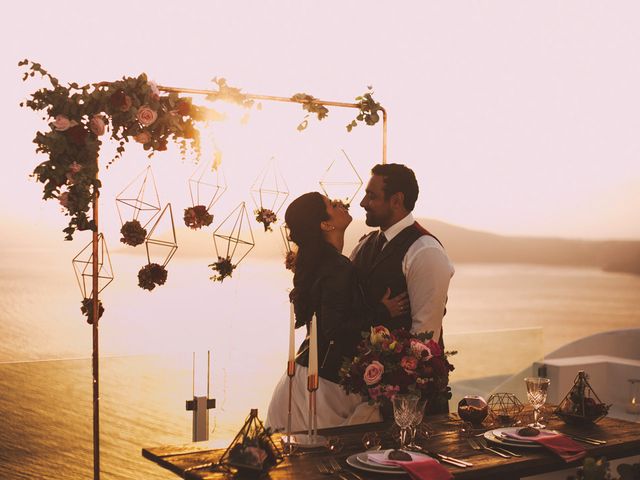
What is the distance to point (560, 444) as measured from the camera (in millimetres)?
2607

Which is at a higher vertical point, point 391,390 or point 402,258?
point 402,258

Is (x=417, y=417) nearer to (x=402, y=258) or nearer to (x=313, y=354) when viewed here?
(x=313, y=354)

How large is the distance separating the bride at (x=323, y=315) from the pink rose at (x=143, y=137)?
0.57 metres

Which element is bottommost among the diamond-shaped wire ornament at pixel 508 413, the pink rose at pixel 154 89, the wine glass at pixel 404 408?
the diamond-shaped wire ornament at pixel 508 413

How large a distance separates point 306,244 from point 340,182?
0.78 m

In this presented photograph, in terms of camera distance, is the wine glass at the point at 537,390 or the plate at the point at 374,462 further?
the wine glass at the point at 537,390

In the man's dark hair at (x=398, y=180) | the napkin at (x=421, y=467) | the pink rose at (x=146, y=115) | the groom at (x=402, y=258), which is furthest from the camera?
the man's dark hair at (x=398, y=180)

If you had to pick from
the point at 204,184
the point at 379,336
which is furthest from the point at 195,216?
the point at 379,336

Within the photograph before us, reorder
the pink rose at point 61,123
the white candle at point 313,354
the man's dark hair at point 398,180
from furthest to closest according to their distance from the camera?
the man's dark hair at point 398,180 → the pink rose at point 61,123 → the white candle at point 313,354

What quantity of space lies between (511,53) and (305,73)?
93.8 inches

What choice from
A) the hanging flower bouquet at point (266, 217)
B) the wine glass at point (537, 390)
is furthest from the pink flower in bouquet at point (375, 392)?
the hanging flower bouquet at point (266, 217)

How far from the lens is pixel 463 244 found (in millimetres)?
7168

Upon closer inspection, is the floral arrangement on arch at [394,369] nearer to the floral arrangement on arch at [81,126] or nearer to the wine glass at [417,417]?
the wine glass at [417,417]

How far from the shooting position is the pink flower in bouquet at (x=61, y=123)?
3.00 meters
